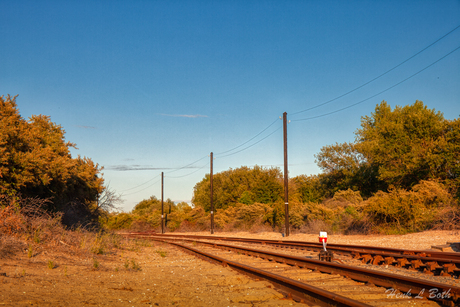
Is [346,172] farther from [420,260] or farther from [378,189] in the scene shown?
[420,260]

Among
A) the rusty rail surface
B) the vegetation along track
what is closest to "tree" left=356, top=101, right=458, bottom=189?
the rusty rail surface

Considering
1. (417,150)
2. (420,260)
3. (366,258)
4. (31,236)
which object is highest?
(417,150)

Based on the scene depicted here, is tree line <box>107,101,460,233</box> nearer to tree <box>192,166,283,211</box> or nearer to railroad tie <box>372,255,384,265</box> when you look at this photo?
tree <box>192,166,283,211</box>

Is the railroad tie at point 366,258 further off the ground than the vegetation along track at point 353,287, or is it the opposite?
the vegetation along track at point 353,287

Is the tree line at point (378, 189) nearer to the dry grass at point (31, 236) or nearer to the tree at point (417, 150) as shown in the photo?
the tree at point (417, 150)

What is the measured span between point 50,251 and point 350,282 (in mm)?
9190

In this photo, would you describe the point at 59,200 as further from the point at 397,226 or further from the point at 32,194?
the point at 397,226

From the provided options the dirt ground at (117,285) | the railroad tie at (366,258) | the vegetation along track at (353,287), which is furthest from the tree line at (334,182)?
the railroad tie at (366,258)

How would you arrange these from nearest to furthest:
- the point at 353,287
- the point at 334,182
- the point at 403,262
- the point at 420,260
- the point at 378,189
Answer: the point at 353,287, the point at 420,260, the point at 403,262, the point at 378,189, the point at 334,182

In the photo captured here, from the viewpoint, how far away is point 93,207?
A: 1075 inches

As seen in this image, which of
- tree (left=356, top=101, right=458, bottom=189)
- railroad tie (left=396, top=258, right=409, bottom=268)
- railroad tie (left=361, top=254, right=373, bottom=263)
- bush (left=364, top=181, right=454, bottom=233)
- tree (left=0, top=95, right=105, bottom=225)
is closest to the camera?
railroad tie (left=396, top=258, right=409, bottom=268)

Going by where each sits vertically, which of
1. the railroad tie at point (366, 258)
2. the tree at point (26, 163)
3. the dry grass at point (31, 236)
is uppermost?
the tree at point (26, 163)

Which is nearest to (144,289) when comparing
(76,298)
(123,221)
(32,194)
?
(76,298)

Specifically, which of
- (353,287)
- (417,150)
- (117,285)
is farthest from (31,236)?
(417,150)
